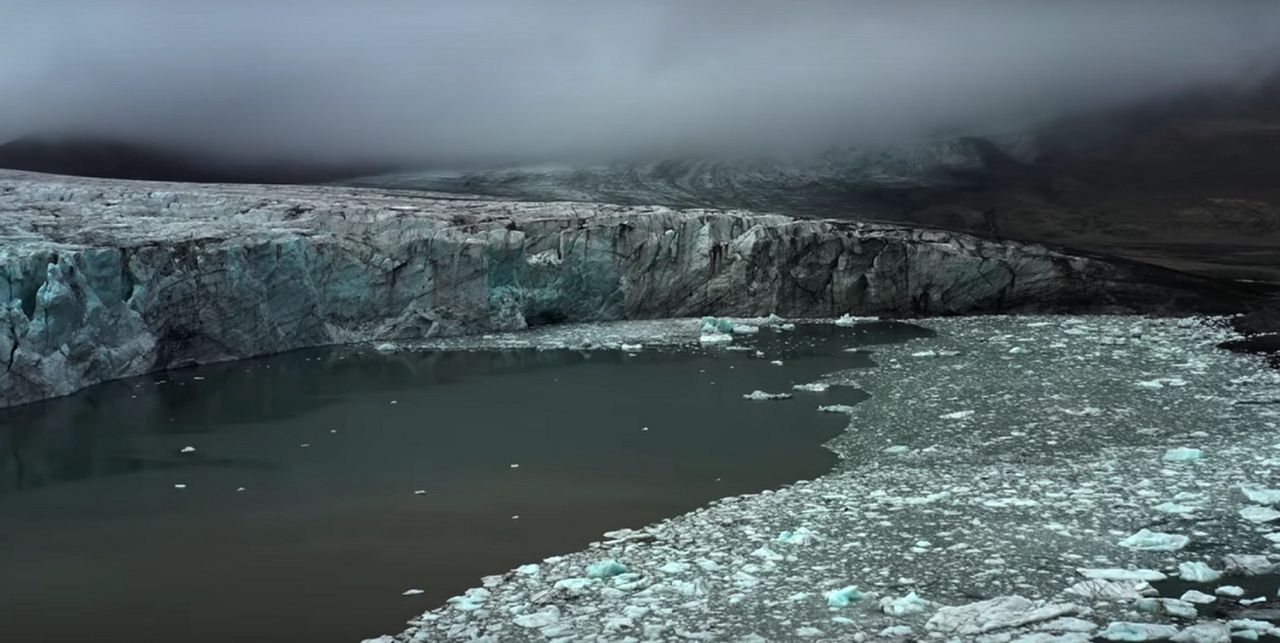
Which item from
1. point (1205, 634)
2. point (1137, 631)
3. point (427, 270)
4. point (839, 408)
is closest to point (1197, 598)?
point (1205, 634)

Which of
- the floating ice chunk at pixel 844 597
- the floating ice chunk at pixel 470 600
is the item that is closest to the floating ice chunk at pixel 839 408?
the floating ice chunk at pixel 844 597

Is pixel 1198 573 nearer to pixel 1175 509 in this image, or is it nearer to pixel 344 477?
pixel 1175 509

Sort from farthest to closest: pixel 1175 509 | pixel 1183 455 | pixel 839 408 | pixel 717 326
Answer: pixel 717 326 < pixel 839 408 < pixel 1183 455 < pixel 1175 509

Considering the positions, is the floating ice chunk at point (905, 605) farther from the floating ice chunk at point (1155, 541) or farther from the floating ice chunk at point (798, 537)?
the floating ice chunk at point (1155, 541)

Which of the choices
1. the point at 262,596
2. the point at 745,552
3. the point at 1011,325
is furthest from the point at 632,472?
the point at 1011,325

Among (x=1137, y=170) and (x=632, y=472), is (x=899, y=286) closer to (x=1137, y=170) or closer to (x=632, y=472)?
(x=632, y=472)

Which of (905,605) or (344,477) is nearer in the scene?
(905,605)
